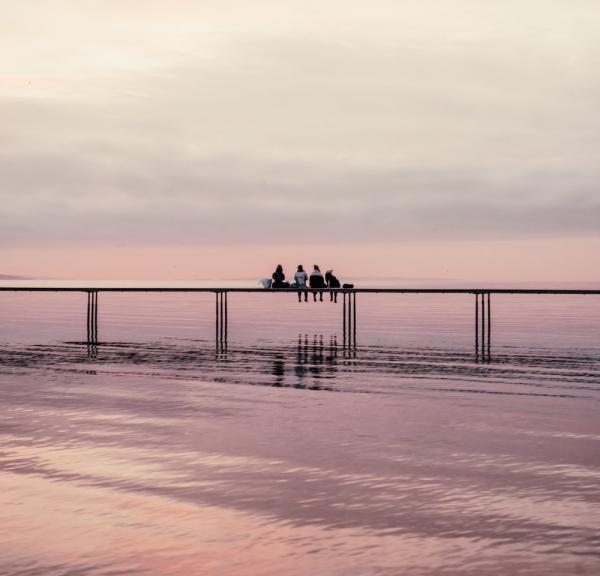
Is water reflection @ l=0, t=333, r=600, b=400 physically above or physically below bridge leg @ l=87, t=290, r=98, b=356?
below

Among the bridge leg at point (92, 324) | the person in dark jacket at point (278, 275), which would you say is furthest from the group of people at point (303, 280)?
the bridge leg at point (92, 324)

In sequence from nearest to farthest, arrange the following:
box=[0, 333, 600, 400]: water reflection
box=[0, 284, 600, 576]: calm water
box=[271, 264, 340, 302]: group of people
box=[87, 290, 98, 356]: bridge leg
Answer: box=[0, 284, 600, 576]: calm water → box=[0, 333, 600, 400]: water reflection → box=[87, 290, 98, 356]: bridge leg → box=[271, 264, 340, 302]: group of people

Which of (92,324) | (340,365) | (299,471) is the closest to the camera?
(299,471)

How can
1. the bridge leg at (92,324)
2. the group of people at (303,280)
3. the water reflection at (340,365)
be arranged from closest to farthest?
1. the water reflection at (340,365)
2. the bridge leg at (92,324)
3. the group of people at (303,280)

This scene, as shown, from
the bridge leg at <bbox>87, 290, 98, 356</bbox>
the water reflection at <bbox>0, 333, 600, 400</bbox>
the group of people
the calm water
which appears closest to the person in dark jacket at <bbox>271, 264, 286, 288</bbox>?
the group of people

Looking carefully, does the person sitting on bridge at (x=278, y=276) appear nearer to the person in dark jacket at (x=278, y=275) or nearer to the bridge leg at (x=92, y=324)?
the person in dark jacket at (x=278, y=275)

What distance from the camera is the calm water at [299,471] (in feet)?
21.0

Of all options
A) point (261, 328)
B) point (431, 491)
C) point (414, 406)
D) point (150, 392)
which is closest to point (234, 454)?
point (431, 491)

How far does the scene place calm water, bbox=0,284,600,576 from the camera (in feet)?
21.0

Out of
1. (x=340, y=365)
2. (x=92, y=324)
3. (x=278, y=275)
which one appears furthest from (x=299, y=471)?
(x=278, y=275)

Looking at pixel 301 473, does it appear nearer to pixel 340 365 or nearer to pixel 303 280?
pixel 340 365

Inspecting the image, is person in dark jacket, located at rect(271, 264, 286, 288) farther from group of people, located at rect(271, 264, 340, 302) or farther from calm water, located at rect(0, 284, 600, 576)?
calm water, located at rect(0, 284, 600, 576)

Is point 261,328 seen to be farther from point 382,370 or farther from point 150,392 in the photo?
point 150,392

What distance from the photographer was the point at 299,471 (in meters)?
9.20
